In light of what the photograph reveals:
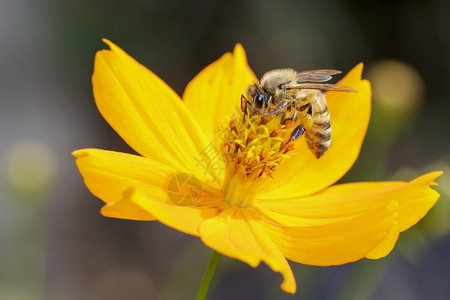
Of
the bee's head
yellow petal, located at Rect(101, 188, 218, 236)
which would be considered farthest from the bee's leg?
yellow petal, located at Rect(101, 188, 218, 236)

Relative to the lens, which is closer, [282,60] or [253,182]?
[253,182]

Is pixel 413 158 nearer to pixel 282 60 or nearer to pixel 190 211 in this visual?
pixel 282 60

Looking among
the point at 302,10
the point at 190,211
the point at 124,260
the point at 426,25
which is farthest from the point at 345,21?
the point at 190,211

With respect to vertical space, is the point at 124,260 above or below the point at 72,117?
below

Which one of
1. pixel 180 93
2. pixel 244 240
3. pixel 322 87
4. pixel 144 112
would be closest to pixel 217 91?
pixel 144 112

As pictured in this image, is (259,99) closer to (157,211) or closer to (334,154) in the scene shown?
(334,154)

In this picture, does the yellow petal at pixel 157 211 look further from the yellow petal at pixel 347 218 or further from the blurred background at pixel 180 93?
the blurred background at pixel 180 93

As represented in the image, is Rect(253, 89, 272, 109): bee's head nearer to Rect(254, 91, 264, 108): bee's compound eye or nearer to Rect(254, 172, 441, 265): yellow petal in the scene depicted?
Rect(254, 91, 264, 108): bee's compound eye
